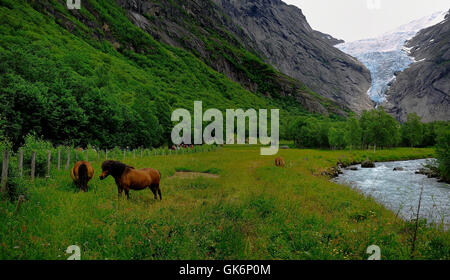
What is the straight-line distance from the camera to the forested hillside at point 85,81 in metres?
26.6

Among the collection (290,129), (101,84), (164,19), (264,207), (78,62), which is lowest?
(264,207)

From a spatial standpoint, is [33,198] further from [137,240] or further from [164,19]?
[164,19]

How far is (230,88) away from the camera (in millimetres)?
166750

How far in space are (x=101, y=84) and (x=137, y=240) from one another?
5895 centimetres

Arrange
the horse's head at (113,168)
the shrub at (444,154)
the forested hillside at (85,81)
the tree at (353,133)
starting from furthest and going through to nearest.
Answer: the tree at (353,133), the shrub at (444,154), the forested hillside at (85,81), the horse's head at (113,168)

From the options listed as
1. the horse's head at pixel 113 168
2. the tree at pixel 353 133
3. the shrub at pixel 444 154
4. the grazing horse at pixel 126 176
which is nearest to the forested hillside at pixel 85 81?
the horse's head at pixel 113 168

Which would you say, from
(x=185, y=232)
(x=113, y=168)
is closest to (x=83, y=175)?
(x=113, y=168)

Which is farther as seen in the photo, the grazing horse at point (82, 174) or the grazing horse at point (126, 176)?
the grazing horse at point (82, 174)

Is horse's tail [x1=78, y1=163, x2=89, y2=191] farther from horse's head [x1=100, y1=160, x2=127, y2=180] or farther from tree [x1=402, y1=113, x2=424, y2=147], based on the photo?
tree [x1=402, y1=113, x2=424, y2=147]

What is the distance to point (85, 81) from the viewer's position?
123ft

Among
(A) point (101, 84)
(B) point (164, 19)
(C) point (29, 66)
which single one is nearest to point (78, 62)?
(A) point (101, 84)

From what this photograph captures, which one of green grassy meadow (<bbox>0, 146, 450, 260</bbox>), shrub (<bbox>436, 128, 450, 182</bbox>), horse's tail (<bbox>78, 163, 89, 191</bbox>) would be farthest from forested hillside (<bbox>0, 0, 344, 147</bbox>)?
shrub (<bbox>436, 128, 450, 182</bbox>)

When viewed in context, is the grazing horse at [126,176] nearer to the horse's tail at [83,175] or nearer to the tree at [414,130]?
the horse's tail at [83,175]
